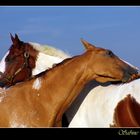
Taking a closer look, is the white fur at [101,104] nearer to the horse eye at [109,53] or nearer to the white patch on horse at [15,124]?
the horse eye at [109,53]

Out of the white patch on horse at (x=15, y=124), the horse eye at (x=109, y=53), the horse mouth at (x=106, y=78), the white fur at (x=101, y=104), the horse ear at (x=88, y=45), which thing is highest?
the horse ear at (x=88, y=45)

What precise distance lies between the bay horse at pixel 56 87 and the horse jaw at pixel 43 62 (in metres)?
0.43

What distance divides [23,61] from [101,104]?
1.03 metres

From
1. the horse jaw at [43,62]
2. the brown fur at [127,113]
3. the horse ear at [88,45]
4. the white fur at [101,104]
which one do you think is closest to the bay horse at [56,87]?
the horse ear at [88,45]

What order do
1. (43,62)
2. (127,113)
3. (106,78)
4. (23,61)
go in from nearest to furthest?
(127,113) < (106,78) < (23,61) < (43,62)

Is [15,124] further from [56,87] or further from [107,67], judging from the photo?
[107,67]

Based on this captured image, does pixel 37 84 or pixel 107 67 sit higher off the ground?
pixel 107 67

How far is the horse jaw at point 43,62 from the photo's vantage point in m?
4.43

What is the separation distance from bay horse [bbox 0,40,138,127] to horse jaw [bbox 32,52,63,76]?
1.41ft

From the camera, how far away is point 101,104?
146 inches

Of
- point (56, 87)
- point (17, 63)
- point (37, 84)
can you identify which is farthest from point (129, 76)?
point (17, 63)

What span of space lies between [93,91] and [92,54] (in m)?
0.35
